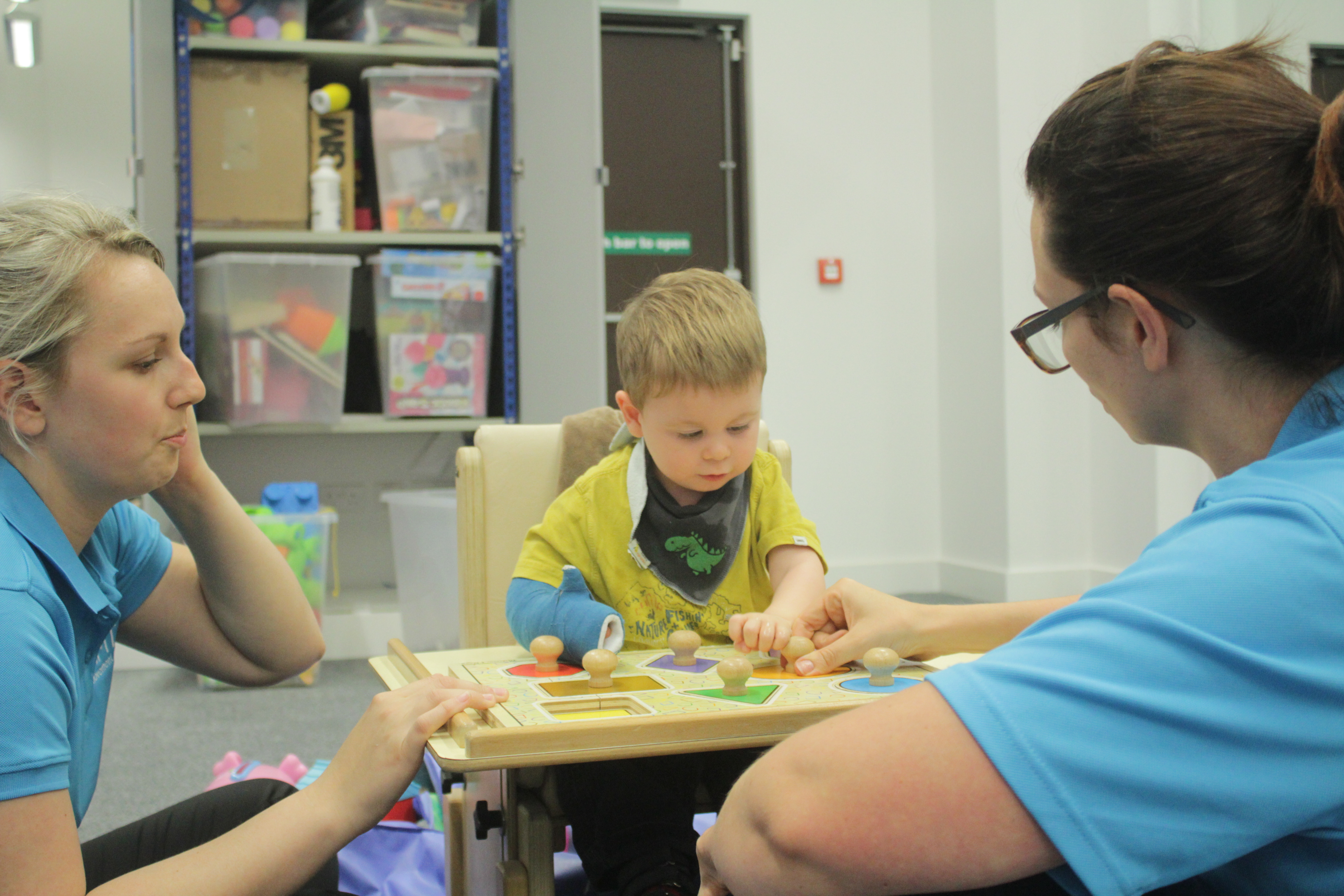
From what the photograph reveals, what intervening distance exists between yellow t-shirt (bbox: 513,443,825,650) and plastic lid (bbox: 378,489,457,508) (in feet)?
5.12

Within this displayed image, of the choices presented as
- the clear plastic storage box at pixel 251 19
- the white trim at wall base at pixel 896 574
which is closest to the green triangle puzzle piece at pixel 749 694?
the clear plastic storage box at pixel 251 19

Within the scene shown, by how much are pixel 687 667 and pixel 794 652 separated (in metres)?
0.12

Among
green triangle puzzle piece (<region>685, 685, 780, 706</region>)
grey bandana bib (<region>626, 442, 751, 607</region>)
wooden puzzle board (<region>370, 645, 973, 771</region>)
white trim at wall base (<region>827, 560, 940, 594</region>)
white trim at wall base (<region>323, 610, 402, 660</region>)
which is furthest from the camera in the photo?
white trim at wall base (<region>827, 560, 940, 594</region>)

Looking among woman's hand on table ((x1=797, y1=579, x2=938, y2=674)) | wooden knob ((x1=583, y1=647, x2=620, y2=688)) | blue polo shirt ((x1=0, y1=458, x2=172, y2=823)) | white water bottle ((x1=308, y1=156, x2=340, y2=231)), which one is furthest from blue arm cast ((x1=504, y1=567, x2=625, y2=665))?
white water bottle ((x1=308, y1=156, x2=340, y2=231))

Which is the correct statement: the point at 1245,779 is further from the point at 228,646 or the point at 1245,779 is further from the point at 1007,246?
the point at 1007,246

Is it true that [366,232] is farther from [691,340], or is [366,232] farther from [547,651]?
[547,651]

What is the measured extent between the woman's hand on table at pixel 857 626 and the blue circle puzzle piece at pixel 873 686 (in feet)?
0.15

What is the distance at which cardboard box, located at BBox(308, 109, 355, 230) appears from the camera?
3.04 metres

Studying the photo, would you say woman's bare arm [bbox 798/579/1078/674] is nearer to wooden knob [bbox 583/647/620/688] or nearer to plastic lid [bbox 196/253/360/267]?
wooden knob [bbox 583/647/620/688]

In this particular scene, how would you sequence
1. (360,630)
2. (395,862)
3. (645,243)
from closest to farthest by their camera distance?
(395,862), (360,630), (645,243)

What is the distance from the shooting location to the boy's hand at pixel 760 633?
111cm

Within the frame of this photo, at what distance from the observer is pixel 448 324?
306 centimetres

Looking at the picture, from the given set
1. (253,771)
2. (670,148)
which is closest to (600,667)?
(253,771)

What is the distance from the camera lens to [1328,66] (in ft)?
10.3
